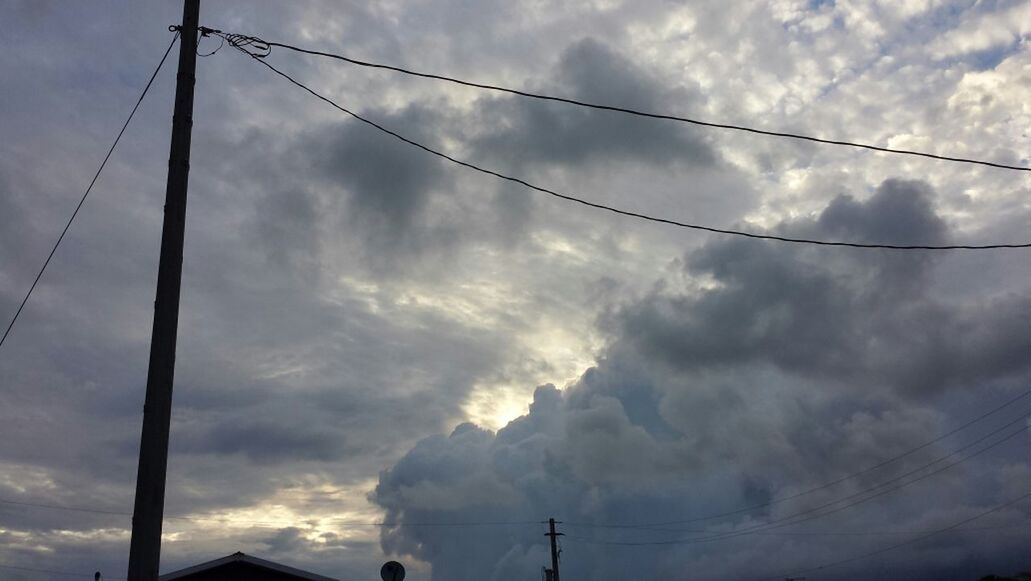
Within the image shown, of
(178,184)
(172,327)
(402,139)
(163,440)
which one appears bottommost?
(163,440)

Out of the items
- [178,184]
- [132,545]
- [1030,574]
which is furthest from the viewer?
[1030,574]

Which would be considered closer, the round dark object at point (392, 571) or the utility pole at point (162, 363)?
the utility pole at point (162, 363)

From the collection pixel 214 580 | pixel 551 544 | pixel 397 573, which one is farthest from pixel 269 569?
pixel 551 544

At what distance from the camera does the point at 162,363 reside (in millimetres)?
8234

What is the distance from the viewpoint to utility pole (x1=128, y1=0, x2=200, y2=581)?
301 inches

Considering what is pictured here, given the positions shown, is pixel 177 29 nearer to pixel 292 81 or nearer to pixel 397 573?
pixel 292 81

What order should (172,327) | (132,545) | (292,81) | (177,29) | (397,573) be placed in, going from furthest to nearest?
(397,573) → (292,81) → (177,29) → (172,327) → (132,545)

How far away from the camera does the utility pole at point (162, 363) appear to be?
764cm

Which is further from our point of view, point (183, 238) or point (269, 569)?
point (269, 569)

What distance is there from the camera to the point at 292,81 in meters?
13.6

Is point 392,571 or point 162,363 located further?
point 392,571

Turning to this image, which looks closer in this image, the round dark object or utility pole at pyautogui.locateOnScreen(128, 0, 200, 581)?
utility pole at pyautogui.locateOnScreen(128, 0, 200, 581)

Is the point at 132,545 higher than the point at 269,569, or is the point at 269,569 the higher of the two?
the point at 269,569

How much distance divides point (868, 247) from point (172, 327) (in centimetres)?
1349
